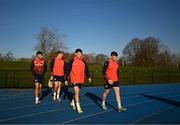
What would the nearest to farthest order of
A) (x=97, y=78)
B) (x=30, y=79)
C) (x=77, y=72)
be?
(x=77, y=72), (x=30, y=79), (x=97, y=78)

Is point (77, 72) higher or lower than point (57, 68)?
lower

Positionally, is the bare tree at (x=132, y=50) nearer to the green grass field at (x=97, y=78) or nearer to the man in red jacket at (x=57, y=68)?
the green grass field at (x=97, y=78)

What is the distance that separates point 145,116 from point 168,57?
260 ft

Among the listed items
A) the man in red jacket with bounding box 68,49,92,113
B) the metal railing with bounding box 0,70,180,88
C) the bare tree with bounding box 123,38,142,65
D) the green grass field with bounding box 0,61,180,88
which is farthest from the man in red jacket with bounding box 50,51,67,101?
the bare tree with bounding box 123,38,142,65

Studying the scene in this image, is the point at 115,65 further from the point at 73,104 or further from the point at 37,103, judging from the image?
the point at 37,103

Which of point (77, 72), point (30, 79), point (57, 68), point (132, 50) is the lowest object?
point (30, 79)

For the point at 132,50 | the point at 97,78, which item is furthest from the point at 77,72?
the point at 132,50

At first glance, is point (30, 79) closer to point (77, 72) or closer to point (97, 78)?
point (97, 78)

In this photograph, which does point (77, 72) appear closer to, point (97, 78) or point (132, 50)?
point (97, 78)

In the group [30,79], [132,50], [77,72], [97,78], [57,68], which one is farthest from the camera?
[132,50]

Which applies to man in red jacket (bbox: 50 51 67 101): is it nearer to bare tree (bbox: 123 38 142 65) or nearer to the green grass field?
the green grass field

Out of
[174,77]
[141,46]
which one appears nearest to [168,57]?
[141,46]

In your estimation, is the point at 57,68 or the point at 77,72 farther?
the point at 57,68

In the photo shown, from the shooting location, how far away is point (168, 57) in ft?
281
